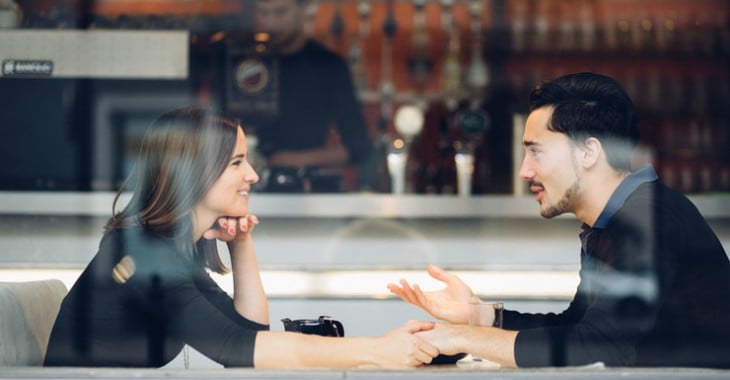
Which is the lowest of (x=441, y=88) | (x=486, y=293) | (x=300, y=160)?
(x=486, y=293)

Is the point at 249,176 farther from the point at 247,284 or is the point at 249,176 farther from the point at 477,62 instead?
the point at 477,62

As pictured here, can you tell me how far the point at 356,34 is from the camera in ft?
17.6

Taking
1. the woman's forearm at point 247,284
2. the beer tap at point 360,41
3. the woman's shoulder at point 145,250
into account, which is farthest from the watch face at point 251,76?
the woman's shoulder at point 145,250

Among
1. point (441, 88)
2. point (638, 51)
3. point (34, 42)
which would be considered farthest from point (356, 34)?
point (34, 42)

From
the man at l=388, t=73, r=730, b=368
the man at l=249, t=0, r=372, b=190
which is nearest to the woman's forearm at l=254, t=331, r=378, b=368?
the man at l=388, t=73, r=730, b=368

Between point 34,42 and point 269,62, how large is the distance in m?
1.62

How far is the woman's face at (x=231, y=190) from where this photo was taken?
2.35 meters

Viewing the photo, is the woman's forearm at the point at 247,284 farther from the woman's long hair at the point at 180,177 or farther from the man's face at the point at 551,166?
the man's face at the point at 551,166

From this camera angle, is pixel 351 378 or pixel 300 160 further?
pixel 300 160

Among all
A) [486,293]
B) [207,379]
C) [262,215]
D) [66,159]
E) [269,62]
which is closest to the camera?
[207,379]

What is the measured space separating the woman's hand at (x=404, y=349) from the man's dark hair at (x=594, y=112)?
0.54m

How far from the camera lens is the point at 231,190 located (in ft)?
7.82

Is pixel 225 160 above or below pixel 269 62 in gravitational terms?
below

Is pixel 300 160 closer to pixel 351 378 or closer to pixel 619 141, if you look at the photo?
pixel 619 141
